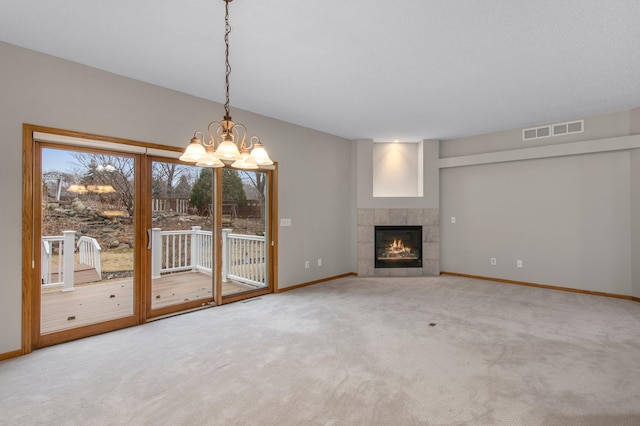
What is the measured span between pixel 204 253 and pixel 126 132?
6.68 ft

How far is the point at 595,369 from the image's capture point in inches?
103

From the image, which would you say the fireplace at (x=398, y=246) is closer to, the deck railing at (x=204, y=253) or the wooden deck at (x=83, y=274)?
the deck railing at (x=204, y=253)

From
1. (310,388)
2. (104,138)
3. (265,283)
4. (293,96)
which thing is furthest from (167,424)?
(293,96)

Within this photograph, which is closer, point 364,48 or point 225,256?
point 364,48

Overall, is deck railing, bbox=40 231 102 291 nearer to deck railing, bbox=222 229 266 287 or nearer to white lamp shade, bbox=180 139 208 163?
deck railing, bbox=222 229 266 287

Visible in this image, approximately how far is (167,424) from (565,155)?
20.5 feet

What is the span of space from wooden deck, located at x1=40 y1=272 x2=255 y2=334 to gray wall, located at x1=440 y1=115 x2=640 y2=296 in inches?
185

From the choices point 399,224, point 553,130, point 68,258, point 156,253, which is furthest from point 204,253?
point 553,130

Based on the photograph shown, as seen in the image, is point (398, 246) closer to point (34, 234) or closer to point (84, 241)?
point (84, 241)

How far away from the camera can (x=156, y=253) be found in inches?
164

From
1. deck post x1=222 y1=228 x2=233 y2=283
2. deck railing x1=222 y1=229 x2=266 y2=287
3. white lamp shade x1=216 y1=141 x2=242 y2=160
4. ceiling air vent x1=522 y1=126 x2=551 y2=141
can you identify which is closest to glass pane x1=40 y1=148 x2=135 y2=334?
deck post x1=222 y1=228 x2=233 y2=283

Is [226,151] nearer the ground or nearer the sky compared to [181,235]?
nearer the sky

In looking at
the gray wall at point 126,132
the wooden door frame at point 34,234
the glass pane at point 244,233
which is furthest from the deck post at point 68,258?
the glass pane at point 244,233

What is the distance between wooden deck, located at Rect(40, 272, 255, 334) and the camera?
333 centimetres
